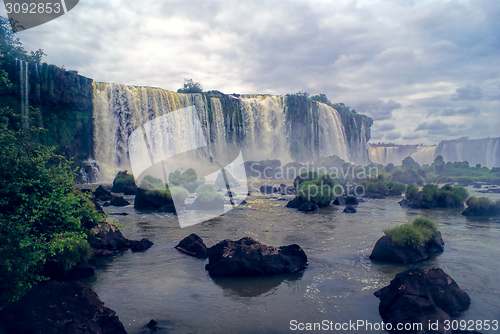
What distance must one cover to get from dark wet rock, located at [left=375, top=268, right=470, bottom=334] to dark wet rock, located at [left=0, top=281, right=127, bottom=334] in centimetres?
610

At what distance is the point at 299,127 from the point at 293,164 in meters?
17.6

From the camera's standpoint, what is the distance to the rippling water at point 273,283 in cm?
813

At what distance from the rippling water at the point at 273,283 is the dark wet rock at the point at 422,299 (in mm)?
418

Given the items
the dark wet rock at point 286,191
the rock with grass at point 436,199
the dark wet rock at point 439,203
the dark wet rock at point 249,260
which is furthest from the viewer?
the dark wet rock at point 286,191

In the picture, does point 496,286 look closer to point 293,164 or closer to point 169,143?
point 169,143

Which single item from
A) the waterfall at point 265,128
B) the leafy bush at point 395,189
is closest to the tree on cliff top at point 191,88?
the waterfall at point 265,128

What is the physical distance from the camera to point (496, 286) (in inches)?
404

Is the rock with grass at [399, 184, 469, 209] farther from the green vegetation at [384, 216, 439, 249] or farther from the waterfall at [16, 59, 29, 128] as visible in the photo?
the waterfall at [16, 59, 29, 128]

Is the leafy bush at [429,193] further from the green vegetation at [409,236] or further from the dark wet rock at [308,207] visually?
the green vegetation at [409,236]

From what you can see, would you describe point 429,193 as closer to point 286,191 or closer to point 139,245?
point 286,191

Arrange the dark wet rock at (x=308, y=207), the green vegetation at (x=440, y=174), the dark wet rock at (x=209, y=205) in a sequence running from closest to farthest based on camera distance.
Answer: the dark wet rock at (x=209, y=205), the dark wet rock at (x=308, y=207), the green vegetation at (x=440, y=174)

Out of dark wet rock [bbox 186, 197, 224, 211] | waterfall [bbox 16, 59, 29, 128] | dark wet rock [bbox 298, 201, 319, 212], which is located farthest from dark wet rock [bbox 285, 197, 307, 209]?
waterfall [bbox 16, 59, 29, 128]

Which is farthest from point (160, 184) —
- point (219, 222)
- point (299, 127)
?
point (299, 127)

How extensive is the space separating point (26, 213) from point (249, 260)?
647cm
